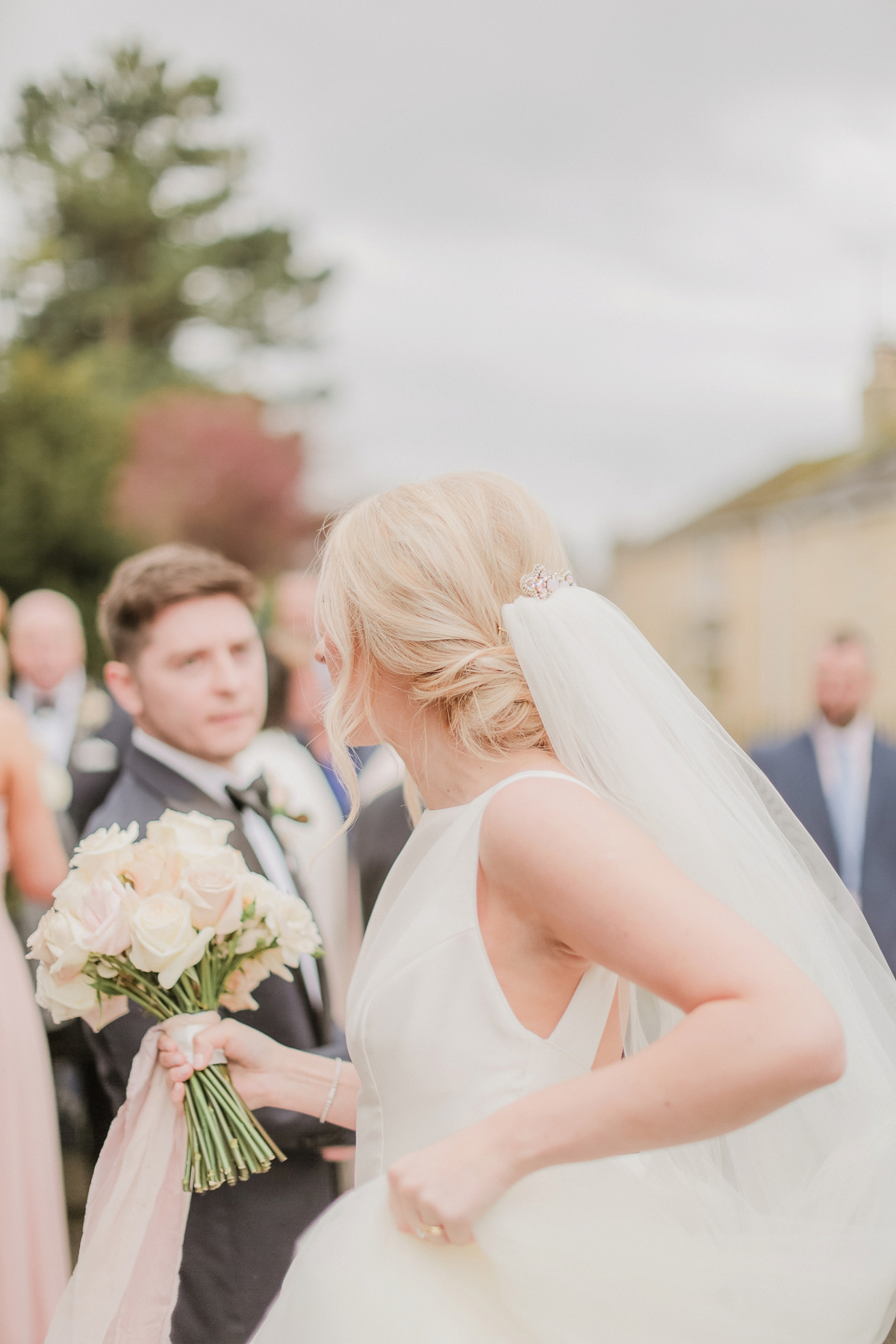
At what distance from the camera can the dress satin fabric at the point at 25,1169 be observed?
3025 mm

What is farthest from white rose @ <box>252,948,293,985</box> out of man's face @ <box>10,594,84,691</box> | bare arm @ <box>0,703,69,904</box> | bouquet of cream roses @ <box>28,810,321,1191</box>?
man's face @ <box>10,594,84,691</box>

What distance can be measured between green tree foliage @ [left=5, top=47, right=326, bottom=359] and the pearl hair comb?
30.6 meters

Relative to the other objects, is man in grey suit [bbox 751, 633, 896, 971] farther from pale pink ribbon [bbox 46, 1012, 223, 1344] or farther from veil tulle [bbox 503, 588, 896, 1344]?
pale pink ribbon [bbox 46, 1012, 223, 1344]

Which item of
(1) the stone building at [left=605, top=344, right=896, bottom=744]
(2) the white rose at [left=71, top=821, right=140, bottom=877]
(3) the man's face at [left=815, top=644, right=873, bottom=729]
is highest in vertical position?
(1) the stone building at [left=605, top=344, right=896, bottom=744]

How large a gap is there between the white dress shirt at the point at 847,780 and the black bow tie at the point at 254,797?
4.41 metres

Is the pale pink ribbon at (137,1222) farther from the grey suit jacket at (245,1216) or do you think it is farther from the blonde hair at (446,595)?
the blonde hair at (446,595)

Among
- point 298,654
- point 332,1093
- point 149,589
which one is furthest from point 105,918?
point 298,654

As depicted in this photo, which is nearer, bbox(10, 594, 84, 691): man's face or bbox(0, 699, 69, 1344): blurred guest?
bbox(0, 699, 69, 1344): blurred guest

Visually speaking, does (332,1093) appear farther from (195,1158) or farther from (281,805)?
(281,805)

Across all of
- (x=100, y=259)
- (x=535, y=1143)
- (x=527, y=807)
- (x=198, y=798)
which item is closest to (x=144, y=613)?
(x=198, y=798)

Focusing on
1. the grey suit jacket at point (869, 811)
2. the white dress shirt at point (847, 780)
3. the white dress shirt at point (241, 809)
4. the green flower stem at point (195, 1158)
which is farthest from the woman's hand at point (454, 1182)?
the white dress shirt at point (847, 780)

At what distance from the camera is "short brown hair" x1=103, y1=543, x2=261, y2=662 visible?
114 inches

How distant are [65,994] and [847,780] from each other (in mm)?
5499

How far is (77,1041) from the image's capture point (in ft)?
12.0
